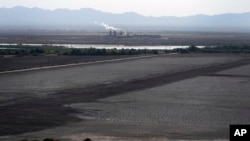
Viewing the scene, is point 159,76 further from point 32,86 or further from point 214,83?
point 32,86

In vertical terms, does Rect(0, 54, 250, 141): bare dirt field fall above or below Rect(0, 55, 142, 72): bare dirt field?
below

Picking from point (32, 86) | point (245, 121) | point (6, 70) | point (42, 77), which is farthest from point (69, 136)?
point (6, 70)

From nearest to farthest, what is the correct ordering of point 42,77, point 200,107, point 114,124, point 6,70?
point 114,124 → point 200,107 → point 42,77 → point 6,70

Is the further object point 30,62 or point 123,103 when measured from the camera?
point 30,62

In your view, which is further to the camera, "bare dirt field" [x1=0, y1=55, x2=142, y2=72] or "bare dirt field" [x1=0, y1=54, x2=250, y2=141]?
"bare dirt field" [x1=0, y1=55, x2=142, y2=72]

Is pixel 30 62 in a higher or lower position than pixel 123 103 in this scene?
higher

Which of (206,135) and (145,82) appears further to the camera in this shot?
(145,82)

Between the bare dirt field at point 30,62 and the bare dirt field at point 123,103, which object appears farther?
the bare dirt field at point 30,62

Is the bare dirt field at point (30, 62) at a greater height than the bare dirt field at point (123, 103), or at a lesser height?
greater
